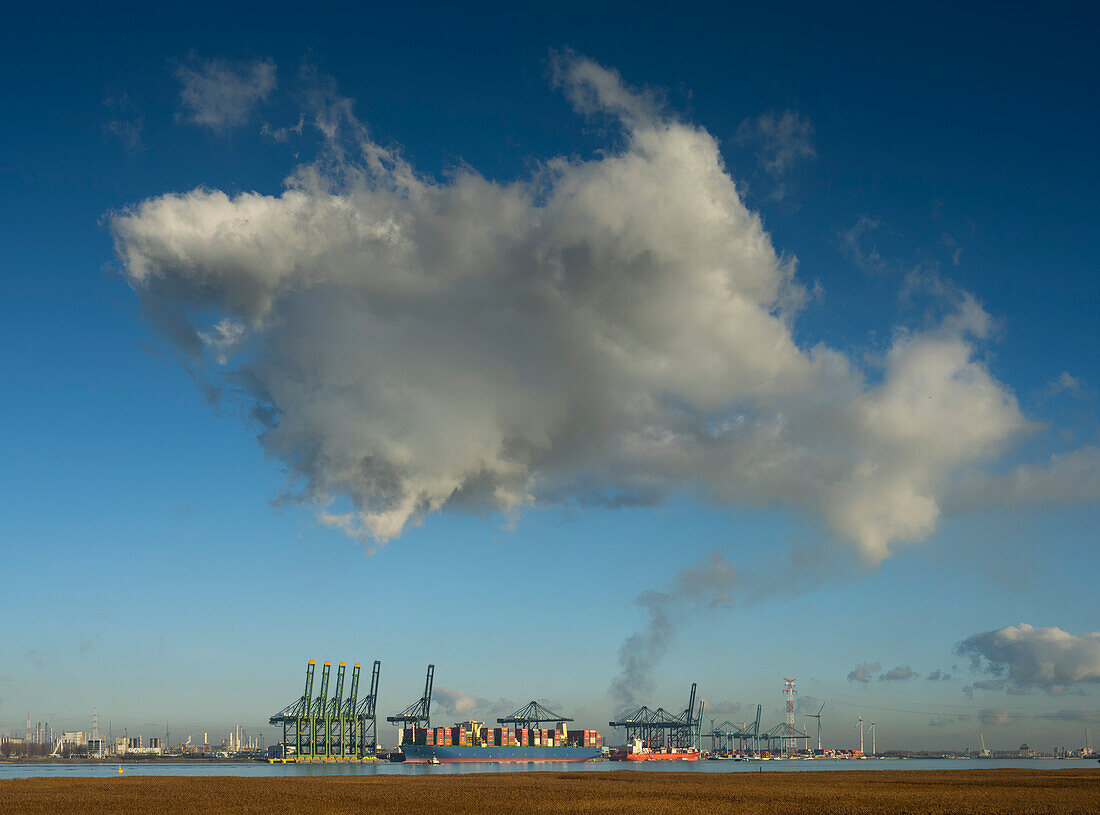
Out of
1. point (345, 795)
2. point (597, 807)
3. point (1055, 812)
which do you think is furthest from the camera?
point (345, 795)

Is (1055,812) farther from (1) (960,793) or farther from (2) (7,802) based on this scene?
(2) (7,802)

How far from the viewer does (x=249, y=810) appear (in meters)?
67.4

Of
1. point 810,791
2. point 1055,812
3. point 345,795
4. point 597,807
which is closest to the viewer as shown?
point 1055,812

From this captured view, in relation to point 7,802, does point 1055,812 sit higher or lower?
higher

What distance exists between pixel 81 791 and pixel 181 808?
1304 inches

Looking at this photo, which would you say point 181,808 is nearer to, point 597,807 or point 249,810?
point 249,810

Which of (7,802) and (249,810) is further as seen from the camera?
(7,802)

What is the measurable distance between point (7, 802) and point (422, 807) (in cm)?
3943

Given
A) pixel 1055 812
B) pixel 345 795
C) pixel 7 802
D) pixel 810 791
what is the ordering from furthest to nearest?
pixel 810 791, pixel 345 795, pixel 7 802, pixel 1055 812

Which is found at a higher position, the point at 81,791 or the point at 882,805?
the point at 882,805

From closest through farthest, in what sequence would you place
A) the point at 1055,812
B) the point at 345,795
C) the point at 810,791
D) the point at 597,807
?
the point at 1055,812 < the point at 597,807 < the point at 345,795 < the point at 810,791

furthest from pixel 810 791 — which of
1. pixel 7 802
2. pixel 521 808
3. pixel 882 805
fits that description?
pixel 7 802

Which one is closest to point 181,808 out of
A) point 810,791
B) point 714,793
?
point 714,793

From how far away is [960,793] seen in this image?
91.1m
